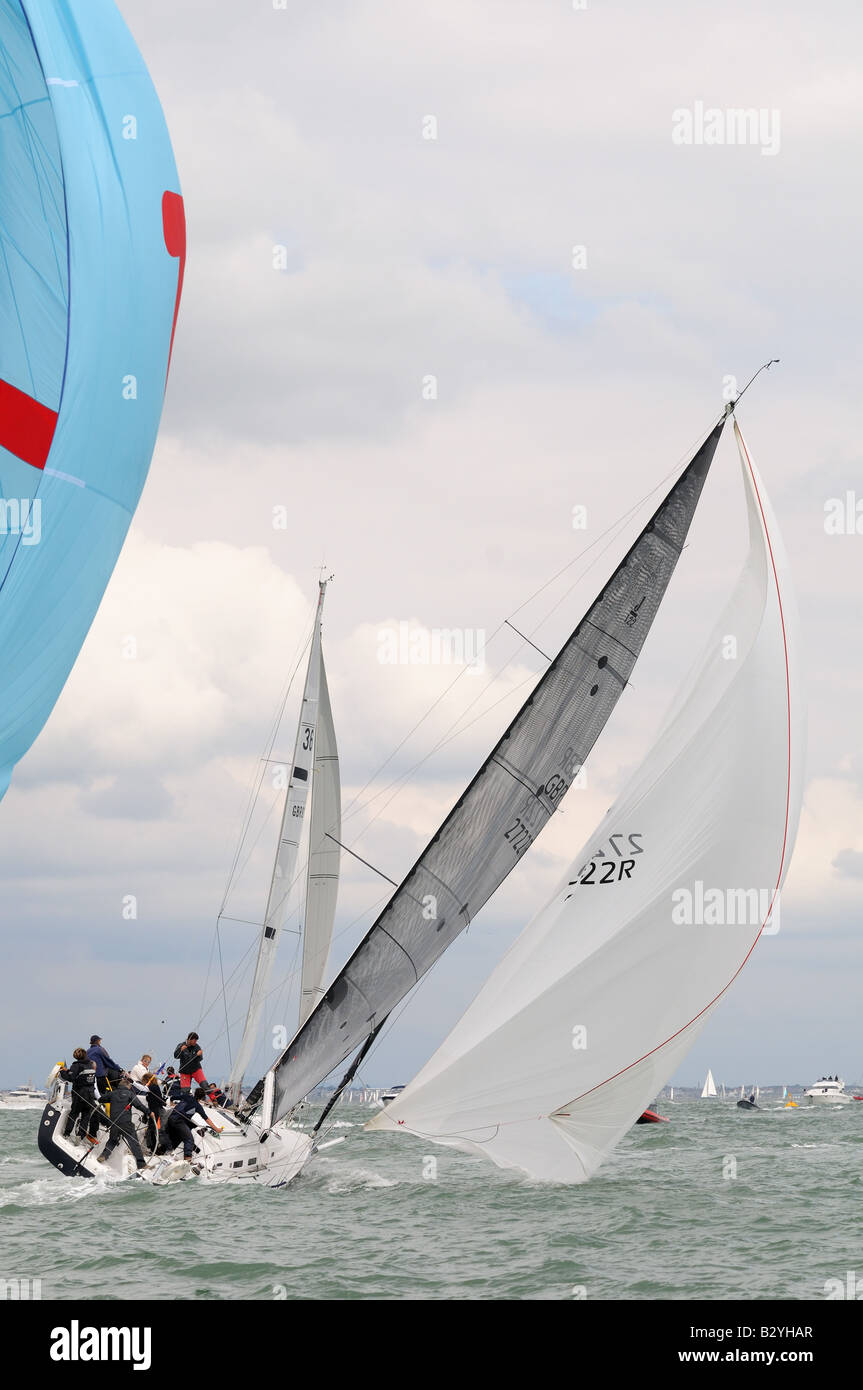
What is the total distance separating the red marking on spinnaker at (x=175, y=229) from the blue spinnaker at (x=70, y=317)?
25mm

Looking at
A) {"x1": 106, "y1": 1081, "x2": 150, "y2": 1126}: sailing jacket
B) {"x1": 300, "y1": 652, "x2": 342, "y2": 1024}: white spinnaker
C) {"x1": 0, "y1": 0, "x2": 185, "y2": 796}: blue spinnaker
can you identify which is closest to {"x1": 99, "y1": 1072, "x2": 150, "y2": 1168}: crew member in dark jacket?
{"x1": 106, "y1": 1081, "x2": 150, "y2": 1126}: sailing jacket

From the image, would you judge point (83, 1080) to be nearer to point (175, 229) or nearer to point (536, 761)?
point (536, 761)

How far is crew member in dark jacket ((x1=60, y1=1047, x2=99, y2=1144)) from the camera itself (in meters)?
21.2

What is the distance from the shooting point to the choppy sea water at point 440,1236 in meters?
13.1

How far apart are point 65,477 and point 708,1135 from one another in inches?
1226

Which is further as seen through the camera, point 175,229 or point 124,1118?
point 124,1118

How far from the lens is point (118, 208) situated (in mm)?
12859

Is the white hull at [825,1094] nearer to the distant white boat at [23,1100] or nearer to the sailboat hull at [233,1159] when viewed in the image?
the distant white boat at [23,1100]

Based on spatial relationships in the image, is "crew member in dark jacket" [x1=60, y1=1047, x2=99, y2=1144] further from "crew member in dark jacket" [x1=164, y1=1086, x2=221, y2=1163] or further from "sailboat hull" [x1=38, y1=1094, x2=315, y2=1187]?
"crew member in dark jacket" [x1=164, y1=1086, x2=221, y2=1163]

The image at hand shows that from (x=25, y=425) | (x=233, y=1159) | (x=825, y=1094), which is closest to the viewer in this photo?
(x=25, y=425)

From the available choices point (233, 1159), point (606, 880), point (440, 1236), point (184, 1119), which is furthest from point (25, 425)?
point (184, 1119)

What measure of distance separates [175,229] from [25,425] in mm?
2279

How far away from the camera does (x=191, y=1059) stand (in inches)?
842
